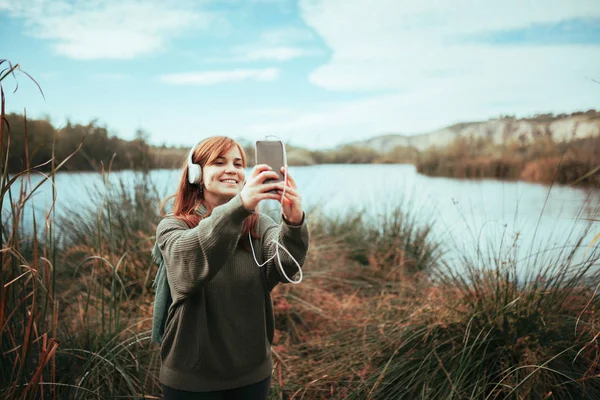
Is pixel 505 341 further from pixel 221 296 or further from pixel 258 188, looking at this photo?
pixel 258 188

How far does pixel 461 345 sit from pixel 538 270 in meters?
0.61

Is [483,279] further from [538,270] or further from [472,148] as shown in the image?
[472,148]

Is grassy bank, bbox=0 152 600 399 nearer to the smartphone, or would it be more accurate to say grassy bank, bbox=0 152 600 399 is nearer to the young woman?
the young woman

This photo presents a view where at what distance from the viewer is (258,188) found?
1.28 meters

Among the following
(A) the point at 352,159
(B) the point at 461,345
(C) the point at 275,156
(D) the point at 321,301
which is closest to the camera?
(C) the point at 275,156

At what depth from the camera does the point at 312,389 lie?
8.23ft

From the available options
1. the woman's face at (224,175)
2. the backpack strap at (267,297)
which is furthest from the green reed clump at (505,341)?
the woman's face at (224,175)

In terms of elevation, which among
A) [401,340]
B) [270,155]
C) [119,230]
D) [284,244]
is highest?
[270,155]

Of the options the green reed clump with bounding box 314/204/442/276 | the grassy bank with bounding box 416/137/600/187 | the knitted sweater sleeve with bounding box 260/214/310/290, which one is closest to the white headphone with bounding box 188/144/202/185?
the knitted sweater sleeve with bounding box 260/214/310/290

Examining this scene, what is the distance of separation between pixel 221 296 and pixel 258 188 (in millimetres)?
440

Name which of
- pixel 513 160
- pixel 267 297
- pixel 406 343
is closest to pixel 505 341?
pixel 406 343

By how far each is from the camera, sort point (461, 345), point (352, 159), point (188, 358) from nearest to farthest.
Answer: point (188, 358) → point (461, 345) → point (352, 159)

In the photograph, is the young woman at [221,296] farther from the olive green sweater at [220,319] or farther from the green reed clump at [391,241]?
the green reed clump at [391,241]

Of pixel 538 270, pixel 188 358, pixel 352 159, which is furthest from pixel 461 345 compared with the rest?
pixel 352 159
